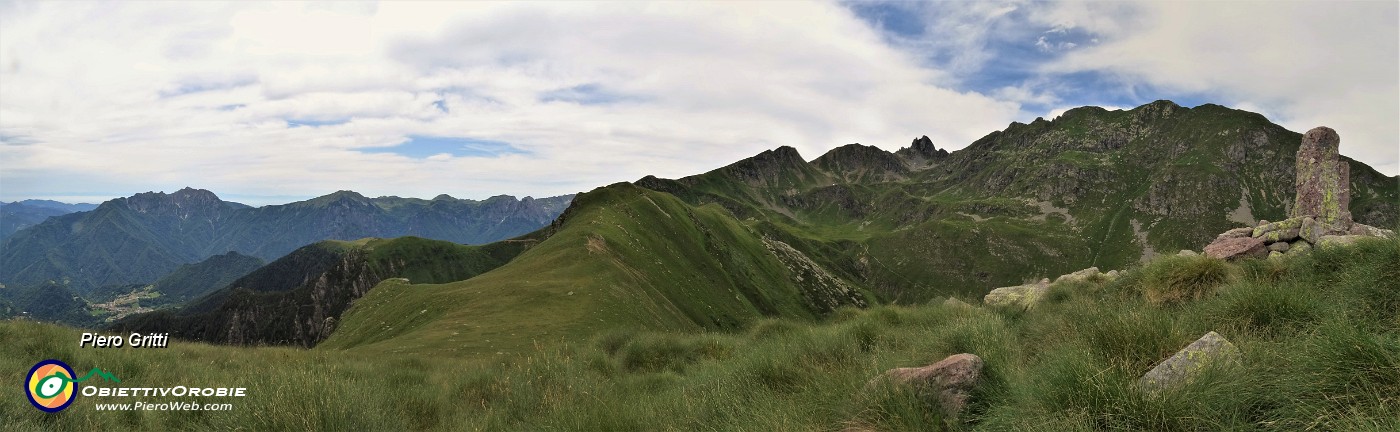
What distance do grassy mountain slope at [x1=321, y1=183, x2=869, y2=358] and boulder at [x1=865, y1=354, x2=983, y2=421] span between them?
36.8ft

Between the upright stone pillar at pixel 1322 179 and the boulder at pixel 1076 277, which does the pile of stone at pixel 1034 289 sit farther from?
the upright stone pillar at pixel 1322 179

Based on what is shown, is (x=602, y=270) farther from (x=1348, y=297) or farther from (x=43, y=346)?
(x=1348, y=297)

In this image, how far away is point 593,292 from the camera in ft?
159

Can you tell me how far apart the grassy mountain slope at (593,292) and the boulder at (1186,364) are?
1403cm

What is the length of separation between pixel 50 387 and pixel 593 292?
39750mm

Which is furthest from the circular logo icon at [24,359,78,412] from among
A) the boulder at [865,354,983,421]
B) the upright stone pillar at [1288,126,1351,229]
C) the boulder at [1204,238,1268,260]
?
the upright stone pillar at [1288,126,1351,229]

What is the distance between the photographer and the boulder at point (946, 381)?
723 cm

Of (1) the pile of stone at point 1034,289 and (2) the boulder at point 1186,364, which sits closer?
(2) the boulder at point 1186,364

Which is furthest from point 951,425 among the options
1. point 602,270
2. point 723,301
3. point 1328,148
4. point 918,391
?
point 723,301

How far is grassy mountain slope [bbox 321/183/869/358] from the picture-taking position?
35562 mm

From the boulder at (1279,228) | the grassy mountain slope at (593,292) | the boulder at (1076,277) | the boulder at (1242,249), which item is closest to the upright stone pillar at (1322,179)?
the boulder at (1279,228)

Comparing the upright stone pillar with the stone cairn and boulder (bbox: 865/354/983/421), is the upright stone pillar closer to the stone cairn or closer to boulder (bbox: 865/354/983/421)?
the stone cairn

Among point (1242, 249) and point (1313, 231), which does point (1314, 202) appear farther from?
point (1242, 249)

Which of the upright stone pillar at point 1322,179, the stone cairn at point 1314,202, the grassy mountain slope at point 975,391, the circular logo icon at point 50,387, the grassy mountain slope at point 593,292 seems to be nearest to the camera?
the grassy mountain slope at point 975,391
